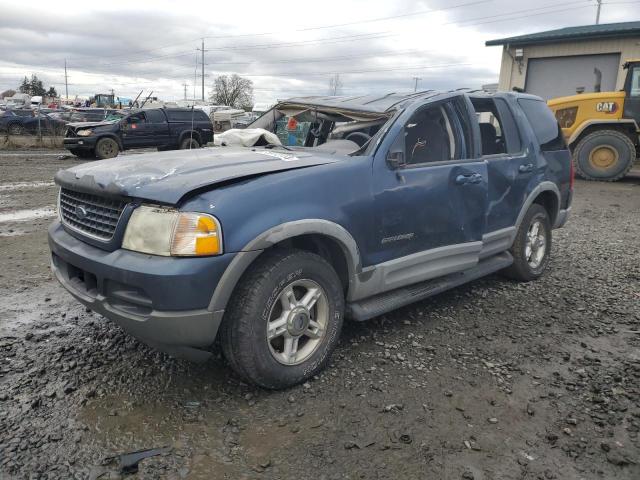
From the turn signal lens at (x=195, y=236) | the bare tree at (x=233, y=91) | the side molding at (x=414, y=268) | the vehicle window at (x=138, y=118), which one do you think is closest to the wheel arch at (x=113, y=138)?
the vehicle window at (x=138, y=118)

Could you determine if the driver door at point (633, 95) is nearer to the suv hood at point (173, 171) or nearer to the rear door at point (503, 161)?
the rear door at point (503, 161)

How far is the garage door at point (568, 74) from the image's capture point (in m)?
19.1

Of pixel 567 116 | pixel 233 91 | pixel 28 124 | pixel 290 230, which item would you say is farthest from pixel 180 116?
pixel 233 91

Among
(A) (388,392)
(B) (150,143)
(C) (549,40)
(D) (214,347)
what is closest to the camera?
(A) (388,392)

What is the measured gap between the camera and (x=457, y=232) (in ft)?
12.6

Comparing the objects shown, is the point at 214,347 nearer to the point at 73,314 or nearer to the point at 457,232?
the point at 73,314

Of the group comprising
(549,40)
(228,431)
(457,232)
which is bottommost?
(228,431)

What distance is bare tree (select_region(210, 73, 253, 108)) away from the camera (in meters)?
79.3

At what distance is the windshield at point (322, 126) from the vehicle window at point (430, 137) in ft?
0.97

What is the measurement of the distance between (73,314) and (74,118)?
24.5 metres

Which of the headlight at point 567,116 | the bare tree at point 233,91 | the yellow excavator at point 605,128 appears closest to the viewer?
the yellow excavator at point 605,128

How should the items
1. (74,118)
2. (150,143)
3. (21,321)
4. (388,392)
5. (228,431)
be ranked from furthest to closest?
(74,118) → (150,143) → (21,321) → (388,392) → (228,431)

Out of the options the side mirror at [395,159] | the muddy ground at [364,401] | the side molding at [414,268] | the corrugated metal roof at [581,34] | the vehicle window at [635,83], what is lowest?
the muddy ground at [364,401]

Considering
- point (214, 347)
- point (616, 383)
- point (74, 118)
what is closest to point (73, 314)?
point (214, 347)
